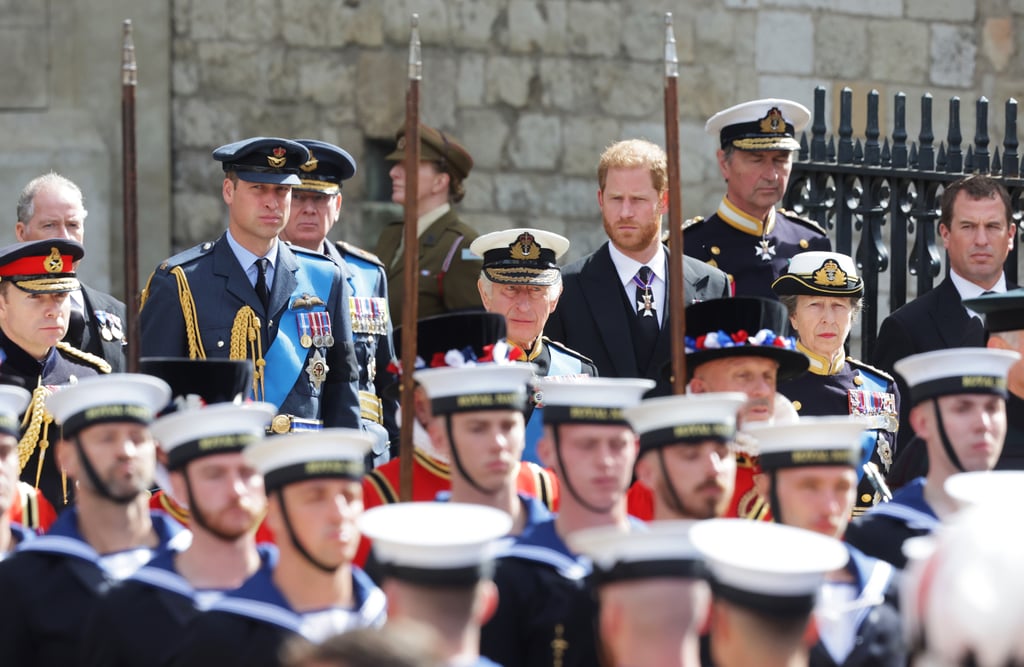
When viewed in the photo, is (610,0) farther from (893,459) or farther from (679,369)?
(679,369)

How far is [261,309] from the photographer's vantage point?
6.94 metres

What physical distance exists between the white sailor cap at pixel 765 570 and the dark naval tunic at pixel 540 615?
85 cm

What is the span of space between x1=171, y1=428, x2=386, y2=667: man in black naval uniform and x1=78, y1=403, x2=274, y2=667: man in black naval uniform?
0.10 m

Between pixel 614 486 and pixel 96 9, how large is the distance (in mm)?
6033

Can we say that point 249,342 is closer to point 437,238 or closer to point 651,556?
point 437,238

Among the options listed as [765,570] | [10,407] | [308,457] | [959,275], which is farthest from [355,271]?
[765,570]

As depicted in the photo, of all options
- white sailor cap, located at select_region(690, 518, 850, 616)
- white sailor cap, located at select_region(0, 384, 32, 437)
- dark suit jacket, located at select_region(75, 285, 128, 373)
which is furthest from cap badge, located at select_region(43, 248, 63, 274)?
white sailor cap, located at select_region(690, 518, 850, 616)

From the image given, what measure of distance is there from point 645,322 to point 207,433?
2682 millimetres

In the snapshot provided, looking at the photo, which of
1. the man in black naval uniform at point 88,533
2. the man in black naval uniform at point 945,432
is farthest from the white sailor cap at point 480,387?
the man in black naval uniform at point 945,432

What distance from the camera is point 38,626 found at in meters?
4.87

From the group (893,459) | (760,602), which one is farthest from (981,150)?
(760,602)

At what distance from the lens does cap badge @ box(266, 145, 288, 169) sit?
698cm

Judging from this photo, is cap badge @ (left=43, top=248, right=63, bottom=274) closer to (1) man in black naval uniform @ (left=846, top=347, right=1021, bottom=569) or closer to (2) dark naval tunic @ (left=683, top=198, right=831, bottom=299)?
(2) dark naval tunic @ (left=683, top=198, right=831, bottom=299)

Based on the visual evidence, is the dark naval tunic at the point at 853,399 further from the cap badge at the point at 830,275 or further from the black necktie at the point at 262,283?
the black necktie at the point at 262,283
